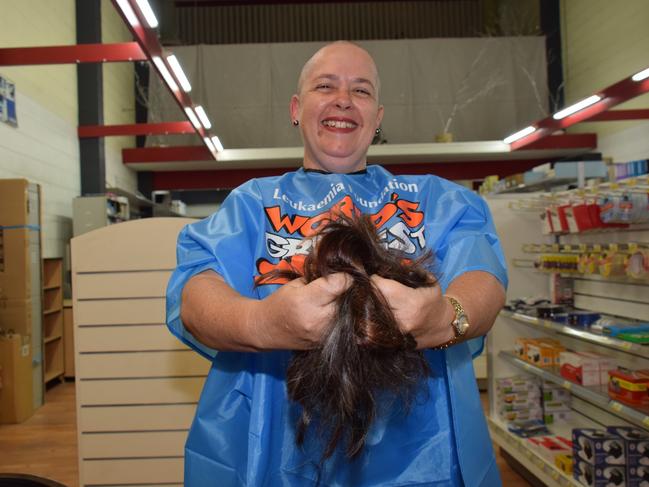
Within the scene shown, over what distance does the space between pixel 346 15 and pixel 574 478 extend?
12829 millimetres

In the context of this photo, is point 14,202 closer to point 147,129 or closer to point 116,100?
point 147,129

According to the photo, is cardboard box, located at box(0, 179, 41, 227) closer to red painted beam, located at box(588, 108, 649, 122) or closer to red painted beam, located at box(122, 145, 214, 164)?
red painted beam, located at box(122, 145, 214, 164)

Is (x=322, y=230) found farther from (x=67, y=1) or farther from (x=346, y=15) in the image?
(x=346, y=15)

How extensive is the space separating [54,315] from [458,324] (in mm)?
7235

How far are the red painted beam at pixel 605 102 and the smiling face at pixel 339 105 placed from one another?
4328 mm

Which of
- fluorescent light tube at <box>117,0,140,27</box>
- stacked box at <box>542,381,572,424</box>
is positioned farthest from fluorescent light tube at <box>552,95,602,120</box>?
fluorescent light tube at <box>117,0,140,27</box>

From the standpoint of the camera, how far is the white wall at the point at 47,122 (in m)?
6.41

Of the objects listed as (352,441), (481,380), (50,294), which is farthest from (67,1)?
(352,441)

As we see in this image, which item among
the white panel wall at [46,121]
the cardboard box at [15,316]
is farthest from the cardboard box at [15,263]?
the white panel wall at [46,121]

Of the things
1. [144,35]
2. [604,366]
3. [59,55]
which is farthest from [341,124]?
[59,55]

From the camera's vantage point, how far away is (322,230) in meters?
0.95

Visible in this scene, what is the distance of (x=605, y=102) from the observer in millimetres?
5770

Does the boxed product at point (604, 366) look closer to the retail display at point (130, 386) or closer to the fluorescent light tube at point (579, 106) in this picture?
the retail display at point (130, 386)

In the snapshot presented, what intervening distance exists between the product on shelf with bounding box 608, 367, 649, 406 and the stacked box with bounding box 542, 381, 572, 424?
1205 mm
